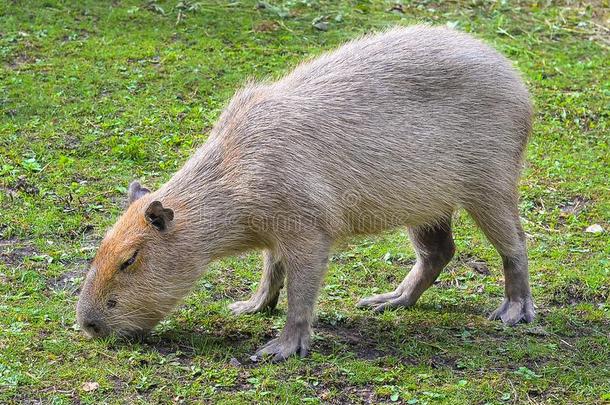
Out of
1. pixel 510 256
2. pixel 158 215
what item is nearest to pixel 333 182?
pixel 158 215

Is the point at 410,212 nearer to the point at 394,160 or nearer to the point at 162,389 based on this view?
the point at 394,160

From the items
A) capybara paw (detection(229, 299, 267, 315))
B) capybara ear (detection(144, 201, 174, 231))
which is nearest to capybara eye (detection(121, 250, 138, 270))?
capybara ear (detection(144, 201, 174, 231))

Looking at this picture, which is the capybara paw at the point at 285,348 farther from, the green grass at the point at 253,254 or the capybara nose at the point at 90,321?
the capybara nose at the point at 90,321

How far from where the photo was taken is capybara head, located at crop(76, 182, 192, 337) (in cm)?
484

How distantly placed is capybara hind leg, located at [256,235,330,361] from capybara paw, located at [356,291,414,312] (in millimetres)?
784

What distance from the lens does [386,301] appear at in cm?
576

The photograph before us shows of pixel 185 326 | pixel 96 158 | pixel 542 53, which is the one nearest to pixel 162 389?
pixel 185 326

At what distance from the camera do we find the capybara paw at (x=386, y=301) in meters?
5.73

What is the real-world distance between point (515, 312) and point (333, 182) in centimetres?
132

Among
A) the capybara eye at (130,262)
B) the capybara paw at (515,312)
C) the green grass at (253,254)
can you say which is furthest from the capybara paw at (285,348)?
the capybara paw at (515,312)

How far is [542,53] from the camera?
30.9ft

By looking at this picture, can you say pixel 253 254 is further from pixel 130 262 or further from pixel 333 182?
pixel 130 262

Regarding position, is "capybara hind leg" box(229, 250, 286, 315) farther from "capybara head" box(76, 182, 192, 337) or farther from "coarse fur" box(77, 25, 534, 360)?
"capybara head" box(76, 182, 192, 337)

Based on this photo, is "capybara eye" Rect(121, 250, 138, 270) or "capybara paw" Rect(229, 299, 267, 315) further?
"capybara paw" Rect(229, 299, 267, 315)
